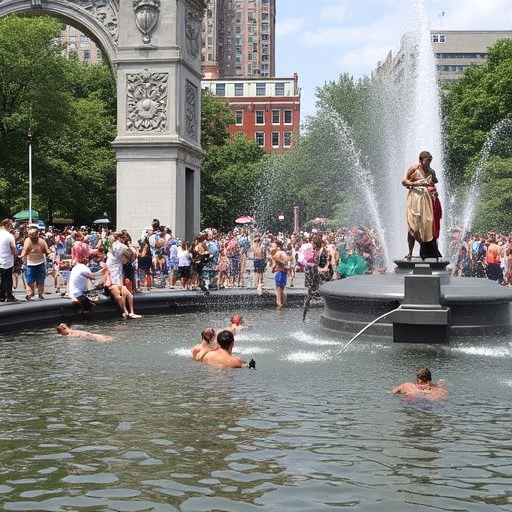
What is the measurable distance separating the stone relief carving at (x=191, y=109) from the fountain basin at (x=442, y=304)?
45.6 feet

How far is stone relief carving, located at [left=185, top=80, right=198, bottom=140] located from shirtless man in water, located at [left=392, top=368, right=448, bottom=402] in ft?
63.3

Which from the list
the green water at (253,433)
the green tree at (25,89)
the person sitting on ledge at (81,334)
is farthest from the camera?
the green tree at (25,89)

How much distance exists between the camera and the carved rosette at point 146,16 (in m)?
26.8

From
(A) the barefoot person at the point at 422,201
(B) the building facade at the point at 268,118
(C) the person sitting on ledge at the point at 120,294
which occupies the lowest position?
(C) the person sitting on ledge at the point at 120,294

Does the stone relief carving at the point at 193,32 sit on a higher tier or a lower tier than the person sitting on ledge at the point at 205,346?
higher

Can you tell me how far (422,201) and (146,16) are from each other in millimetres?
14676

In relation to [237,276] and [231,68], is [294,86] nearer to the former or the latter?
[231,68]

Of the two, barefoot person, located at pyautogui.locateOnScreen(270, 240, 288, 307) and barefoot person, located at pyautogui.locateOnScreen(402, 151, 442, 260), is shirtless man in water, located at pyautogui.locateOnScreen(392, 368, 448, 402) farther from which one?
barefoot person, located at pyautogui.locateOnScreen(270, 240, 288, 307)

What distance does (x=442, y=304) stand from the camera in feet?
45.9

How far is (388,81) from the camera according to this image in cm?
6344

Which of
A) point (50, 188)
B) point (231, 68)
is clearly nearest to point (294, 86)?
point (231, 68)

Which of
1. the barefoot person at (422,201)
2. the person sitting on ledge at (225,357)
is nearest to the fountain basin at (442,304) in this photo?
the barefoot person at (422,201)

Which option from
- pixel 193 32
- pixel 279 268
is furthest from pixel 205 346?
pixel 193 32

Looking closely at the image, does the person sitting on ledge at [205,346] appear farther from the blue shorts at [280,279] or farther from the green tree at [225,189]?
the green tree at [225,189]
